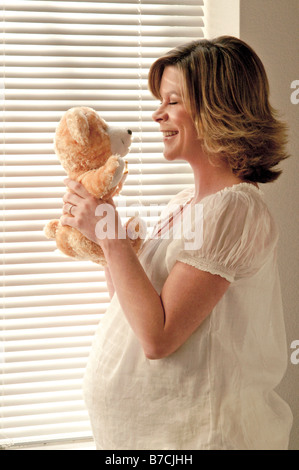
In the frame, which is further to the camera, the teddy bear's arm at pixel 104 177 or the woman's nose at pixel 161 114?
the woman's nose at pixel 161 114

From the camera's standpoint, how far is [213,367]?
3.07 ft

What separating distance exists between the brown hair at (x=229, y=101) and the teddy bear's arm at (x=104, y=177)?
0.19 metres

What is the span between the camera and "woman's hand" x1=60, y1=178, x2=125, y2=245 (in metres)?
0.94

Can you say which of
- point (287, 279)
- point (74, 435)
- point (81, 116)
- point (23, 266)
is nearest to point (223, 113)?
point (81, 116)

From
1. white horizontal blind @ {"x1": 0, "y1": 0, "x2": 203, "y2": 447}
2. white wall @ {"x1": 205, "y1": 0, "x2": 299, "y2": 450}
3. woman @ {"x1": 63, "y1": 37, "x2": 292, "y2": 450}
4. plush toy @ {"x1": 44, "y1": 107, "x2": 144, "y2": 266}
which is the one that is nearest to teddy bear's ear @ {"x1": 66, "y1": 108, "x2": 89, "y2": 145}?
plush toy @ {"x1": 44, "y1": 107, "x2": 144, "y2": 266}

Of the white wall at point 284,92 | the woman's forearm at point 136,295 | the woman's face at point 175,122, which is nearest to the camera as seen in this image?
the woman's forearm at point 136,295

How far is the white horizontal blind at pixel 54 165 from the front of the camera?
1316 mm

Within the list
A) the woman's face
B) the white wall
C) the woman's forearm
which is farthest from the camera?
the white wall

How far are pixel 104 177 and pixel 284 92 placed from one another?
67cm

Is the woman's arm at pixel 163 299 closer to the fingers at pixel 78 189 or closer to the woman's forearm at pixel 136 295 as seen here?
the woman's forearm at pixel 136 295

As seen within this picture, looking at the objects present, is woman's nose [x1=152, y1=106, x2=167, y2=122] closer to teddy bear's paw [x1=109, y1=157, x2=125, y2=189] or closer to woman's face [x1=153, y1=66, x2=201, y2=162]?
woman's face [x1=153, y1=66, x2=201, y2=162]

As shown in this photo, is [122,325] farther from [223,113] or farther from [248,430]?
[223,113]

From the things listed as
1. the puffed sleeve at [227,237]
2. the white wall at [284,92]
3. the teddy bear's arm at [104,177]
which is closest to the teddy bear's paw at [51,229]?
the teddy bear's arm at [104,177]
